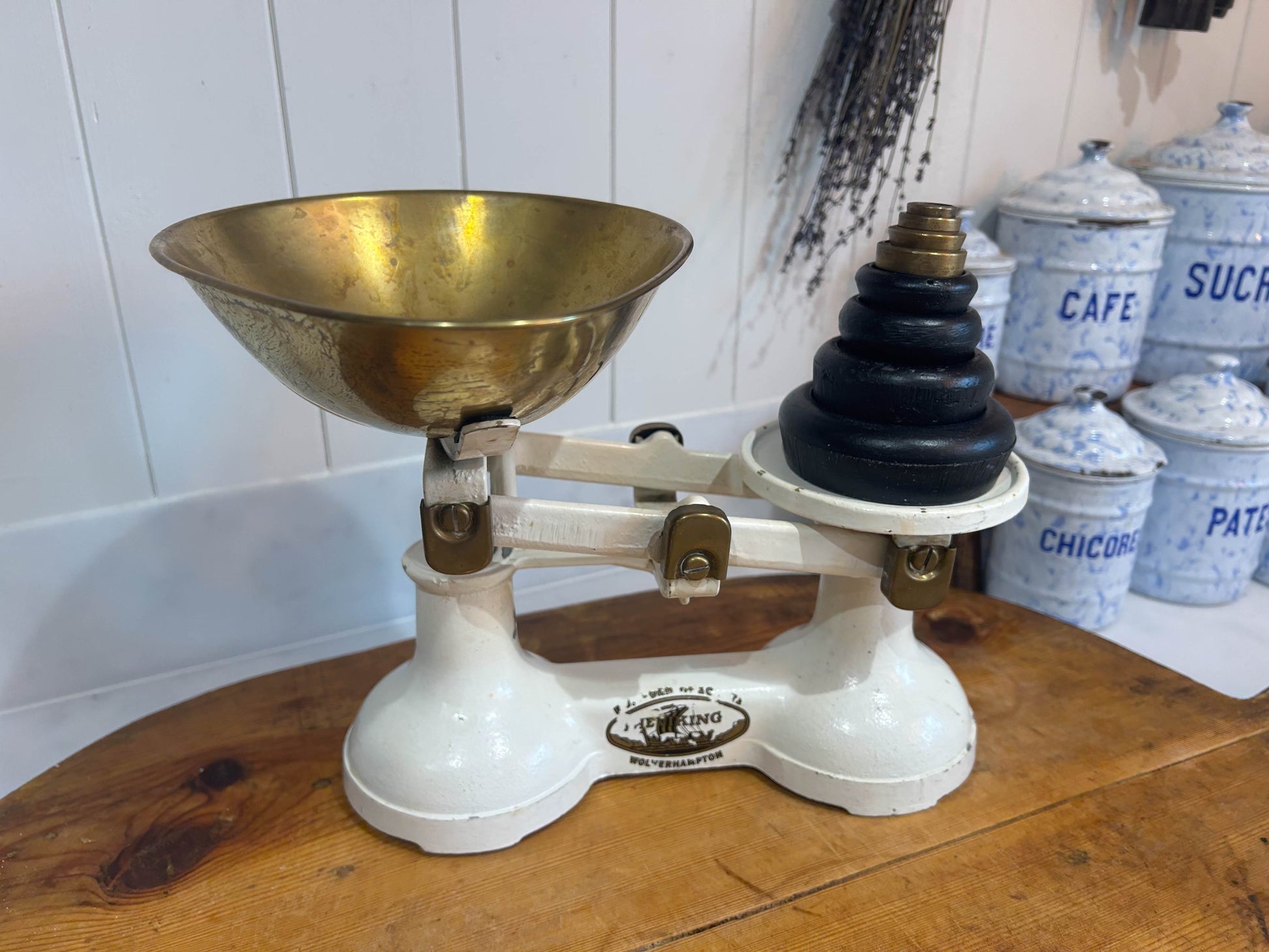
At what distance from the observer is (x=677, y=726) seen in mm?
783

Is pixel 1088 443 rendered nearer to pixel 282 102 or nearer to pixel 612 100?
pixel 612 100

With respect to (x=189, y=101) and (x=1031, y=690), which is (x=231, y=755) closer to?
(x=189, y=101)

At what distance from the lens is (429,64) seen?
0.90 m

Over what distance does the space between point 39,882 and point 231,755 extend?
0.16 metres

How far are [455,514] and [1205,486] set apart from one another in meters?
1.05

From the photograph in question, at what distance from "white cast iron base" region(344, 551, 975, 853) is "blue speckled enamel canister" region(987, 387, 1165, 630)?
1.46ft

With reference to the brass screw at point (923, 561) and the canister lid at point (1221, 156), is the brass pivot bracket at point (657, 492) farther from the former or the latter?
the canister lid at point (1221, 156)

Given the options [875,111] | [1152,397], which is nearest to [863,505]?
[875,111]

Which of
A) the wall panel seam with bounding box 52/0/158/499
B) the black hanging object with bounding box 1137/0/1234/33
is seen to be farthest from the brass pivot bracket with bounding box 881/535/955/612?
the black hanging object with bounding box 1137/0/1234/33

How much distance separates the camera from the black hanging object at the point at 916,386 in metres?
0.67

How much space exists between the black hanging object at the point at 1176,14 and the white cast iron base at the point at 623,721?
101cm

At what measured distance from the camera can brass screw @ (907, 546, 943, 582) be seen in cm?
69

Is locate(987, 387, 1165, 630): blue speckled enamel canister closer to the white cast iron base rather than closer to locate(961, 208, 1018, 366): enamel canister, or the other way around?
locate(961, 208, 1018, 366): enamel canister

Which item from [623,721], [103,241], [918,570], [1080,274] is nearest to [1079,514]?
[1080,274]
